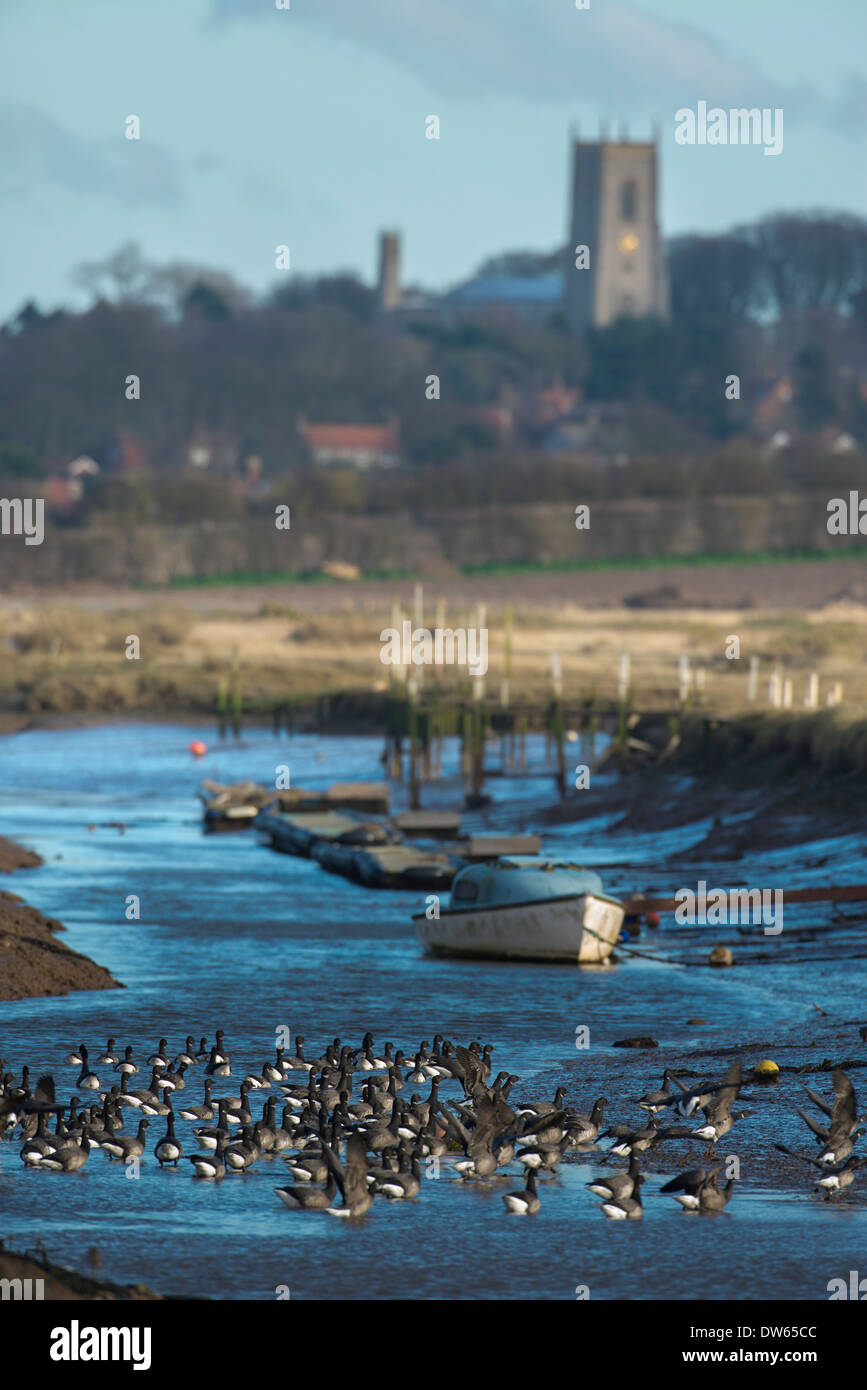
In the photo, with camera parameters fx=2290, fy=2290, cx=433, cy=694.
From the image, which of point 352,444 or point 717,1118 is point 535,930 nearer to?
point 717,1118

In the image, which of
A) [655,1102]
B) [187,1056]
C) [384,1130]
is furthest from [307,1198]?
[187,1056]

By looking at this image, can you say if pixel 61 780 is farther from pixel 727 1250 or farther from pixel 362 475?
pixel 362 475

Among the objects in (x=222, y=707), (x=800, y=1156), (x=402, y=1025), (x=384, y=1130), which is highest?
(x=222, y=707)

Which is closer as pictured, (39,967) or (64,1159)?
(64,1159)

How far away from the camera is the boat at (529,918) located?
3080 cm

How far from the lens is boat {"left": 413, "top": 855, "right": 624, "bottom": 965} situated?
101ft

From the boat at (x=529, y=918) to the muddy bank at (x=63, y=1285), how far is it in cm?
1564

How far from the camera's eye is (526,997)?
28.6 meters

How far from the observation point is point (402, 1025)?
2662 cm

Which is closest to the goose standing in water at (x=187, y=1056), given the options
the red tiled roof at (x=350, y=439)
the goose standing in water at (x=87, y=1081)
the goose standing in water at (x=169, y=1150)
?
the goose standing in water at (x=87, y=1081)

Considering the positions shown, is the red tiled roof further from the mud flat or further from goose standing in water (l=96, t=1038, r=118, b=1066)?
goose standing in water (l=96, t=1038, r=118, b=1066)

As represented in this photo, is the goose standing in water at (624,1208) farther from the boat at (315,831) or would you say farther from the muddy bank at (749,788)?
the boat at (315,831)

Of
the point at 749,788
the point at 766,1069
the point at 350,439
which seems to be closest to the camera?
the point at 766,1069

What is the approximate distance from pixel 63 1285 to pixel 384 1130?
468 centimetres
